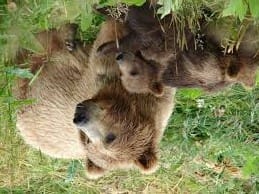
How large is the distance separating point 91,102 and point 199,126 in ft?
4.76

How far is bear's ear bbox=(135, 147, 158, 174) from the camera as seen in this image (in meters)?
4.51

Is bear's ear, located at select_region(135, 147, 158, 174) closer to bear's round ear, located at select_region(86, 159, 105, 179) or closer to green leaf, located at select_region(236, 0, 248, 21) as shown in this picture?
bear's round ear, located at select_region(86, 159, 105, 179)

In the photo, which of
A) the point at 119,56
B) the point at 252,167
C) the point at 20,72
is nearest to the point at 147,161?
the point at 119,56

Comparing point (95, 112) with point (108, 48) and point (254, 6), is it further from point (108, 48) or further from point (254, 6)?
point (254, 6)

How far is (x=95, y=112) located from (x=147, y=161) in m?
0.53

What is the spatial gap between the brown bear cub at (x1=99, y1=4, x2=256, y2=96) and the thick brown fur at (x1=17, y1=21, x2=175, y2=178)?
24 cm

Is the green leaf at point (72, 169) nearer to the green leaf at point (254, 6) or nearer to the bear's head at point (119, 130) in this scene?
the bear's head at point (119, 130)

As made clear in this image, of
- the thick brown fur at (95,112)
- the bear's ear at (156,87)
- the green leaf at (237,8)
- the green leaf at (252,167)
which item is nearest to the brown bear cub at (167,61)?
the bear's ear at (156,87)

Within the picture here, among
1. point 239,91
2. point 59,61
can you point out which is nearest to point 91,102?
point 59,61

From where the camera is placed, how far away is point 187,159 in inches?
228

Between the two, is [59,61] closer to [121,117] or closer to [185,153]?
[121,117]

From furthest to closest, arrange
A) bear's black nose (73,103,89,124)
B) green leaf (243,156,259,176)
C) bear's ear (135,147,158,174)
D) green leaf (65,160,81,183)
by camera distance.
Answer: green leaf (65,160,81,183), green leaf (243,156,259,176), bear's ear (135,147,158,174), bear's black nose (73,103,89,124)

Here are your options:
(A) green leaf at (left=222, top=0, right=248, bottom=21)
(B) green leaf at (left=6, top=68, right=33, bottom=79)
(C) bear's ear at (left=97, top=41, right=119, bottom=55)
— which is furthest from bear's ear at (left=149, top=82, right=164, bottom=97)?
(A) green leaf at (left=222, top=0, right=248, bottom=21)

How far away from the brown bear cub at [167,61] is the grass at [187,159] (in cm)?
42
